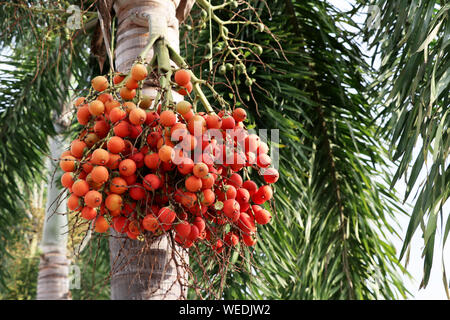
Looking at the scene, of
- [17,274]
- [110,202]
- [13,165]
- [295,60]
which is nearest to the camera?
[110,202]

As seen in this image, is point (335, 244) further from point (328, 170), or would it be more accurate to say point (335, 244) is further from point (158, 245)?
point (158, 245)

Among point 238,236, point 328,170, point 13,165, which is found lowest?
point 238,236

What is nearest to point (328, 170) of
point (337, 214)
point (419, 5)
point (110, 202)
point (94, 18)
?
point (337, 214)

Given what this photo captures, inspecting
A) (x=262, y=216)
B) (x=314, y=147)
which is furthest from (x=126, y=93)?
(x=314, y=147)

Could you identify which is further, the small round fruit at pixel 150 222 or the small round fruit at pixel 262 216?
the small round fruit at pixel 262 216

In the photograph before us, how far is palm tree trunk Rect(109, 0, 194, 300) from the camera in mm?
992

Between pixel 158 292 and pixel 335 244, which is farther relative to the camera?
pixel 335 244

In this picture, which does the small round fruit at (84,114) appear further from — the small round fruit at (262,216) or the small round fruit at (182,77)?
the small round fruit at (262,216)

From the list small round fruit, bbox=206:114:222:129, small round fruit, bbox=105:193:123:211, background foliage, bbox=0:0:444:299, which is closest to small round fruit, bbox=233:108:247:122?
small round fruit, bbox=206:114:222:129

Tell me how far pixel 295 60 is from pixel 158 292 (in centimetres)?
142

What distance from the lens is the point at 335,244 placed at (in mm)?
2242

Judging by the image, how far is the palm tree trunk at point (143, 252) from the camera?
0.99 meters

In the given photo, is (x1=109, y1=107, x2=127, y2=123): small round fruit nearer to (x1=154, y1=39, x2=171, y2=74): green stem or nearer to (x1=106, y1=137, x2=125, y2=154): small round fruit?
(x1=106, y1=137, x2=125, y2=154): small round fruit

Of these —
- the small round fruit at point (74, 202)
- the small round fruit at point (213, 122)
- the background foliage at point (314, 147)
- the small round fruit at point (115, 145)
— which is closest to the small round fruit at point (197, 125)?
the small round fruit at point (213, 122)
